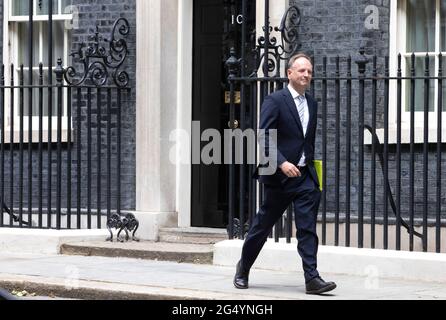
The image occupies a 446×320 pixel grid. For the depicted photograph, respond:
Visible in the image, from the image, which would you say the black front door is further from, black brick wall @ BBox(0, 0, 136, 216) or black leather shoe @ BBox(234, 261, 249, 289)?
black leather shoe @ BBox(234, 261, 249, 289)

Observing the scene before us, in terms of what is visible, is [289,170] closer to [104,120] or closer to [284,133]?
Result: [284,133]

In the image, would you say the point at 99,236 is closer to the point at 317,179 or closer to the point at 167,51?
the point at 167,51

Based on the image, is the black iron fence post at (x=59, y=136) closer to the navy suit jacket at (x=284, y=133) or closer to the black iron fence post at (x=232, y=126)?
the black iron fence post at (x=232, y=126)

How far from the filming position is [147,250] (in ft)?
37.5

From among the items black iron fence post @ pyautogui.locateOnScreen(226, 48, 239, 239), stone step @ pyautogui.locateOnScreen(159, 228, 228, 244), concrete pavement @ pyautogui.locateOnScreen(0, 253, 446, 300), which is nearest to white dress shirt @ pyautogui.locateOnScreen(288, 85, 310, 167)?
concrete pavement @ pyautogui.locateOnScreen(0, 253, 446, 300)

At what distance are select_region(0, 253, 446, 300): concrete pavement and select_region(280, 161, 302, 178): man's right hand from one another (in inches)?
37.4

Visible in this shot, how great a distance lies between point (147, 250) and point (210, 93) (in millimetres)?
2410

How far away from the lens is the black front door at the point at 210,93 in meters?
12.9

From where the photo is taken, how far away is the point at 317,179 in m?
8.91

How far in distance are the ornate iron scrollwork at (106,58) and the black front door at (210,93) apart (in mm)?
855

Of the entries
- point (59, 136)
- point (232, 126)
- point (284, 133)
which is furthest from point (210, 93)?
point (284, 133)

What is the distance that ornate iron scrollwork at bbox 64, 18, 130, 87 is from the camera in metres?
12.6

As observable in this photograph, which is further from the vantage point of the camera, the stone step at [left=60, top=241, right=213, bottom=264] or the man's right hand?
the stone step at [left=60, top=241, right=213, bottom=264]

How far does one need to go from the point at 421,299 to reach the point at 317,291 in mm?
803
